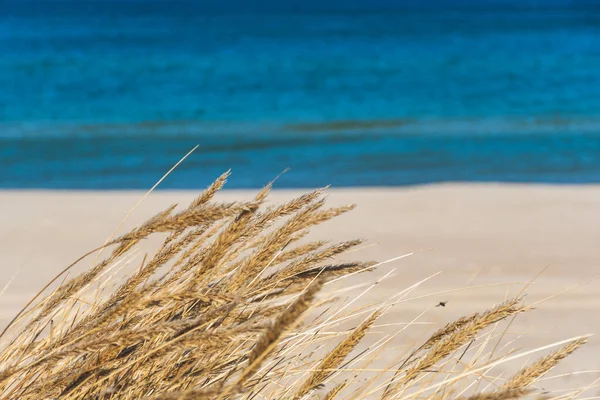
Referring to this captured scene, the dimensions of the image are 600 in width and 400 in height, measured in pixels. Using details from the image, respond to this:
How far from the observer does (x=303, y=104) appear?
59.4 feet

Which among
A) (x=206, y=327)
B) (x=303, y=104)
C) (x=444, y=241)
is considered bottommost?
(x=206, y=327)

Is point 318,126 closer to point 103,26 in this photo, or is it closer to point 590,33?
point 590,33

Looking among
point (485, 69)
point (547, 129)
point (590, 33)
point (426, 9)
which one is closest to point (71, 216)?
point (547, 129)

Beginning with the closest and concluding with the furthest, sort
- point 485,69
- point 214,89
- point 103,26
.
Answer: point 214,89
point 485,69
point 103,26

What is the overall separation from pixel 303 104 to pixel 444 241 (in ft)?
41.1

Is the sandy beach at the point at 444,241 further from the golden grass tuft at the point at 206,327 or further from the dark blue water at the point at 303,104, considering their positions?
the dark blue water at the point at 303,104

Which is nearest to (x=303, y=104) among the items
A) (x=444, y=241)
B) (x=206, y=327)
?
(x=444, y=241)

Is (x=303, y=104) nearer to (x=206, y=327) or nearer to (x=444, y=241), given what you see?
(x=444, y=241)

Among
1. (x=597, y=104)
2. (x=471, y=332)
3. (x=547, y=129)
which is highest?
(x=597, y=104)

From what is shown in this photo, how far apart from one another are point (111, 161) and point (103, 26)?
29929 mm

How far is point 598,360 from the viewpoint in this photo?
3.43 m

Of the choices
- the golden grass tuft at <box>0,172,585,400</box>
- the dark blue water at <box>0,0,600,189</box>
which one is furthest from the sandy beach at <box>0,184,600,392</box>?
the dark blue water at <box>0,0,600,189</box>

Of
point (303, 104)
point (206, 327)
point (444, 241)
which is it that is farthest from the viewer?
point (303, 104)

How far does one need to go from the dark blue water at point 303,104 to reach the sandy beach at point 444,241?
2807 millimetres
